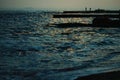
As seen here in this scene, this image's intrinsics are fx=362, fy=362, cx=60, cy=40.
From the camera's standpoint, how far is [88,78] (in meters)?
13.9

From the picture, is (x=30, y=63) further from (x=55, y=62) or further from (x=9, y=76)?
(x=9, y=76)

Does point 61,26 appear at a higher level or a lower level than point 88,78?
lower

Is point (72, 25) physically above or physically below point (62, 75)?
below

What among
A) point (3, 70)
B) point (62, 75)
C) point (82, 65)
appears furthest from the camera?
point (82, 65)

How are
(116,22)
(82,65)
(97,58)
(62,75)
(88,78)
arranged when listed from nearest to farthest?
1. (88,78)
2. (62,75)
3. (82,65)
4. (97,58)
5. (116,22)

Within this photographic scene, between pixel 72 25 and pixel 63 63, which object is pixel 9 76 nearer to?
pixel 63 63

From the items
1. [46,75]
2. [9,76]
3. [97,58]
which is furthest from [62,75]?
[97,58]

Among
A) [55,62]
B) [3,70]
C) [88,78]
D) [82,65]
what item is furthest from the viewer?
[55,62]

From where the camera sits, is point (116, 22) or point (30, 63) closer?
point (30, 63)

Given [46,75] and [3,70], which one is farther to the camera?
[3,70]

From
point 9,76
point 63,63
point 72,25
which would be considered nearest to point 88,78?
point 9,76

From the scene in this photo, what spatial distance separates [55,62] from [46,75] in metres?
5.07

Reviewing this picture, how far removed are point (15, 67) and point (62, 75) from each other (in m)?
3.91

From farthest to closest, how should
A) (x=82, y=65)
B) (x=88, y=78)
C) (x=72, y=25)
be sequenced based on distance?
(x=72, y=25)
(x=82, y=65)
(x=88, y=78)
